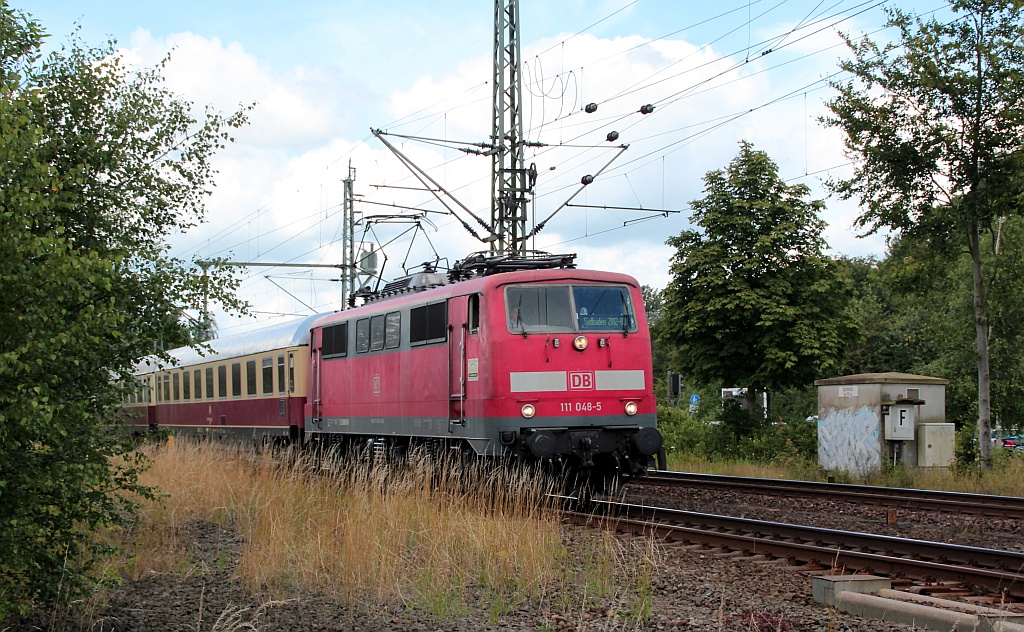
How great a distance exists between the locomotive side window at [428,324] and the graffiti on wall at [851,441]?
27.7 ft

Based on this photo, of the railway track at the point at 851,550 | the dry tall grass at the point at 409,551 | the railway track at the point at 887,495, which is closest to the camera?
the dry tall grass at the point at 409,551

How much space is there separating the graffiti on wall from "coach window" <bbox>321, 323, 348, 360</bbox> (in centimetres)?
919

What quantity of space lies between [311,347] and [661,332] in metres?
8.71

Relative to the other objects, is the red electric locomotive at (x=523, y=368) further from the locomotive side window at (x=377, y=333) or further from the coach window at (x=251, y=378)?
the coach window at (x=251, y=378)

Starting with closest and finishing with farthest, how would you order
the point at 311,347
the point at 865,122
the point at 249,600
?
the point at 249,600 < the point at 865,122 < the point at 311,347

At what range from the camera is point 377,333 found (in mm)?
16844

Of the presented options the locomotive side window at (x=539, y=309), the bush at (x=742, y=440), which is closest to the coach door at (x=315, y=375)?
the locomotive side window at (x=539, y=309)

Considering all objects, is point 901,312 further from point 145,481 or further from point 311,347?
point 145,481

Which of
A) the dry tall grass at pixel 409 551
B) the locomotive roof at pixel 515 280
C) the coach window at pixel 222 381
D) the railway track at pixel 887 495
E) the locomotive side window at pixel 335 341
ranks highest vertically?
the locomotive roof at pixel 515 280

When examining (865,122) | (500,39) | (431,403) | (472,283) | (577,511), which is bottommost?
(577,511)

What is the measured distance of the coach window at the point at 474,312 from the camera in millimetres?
13648

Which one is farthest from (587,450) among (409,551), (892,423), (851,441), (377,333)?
(851,441)

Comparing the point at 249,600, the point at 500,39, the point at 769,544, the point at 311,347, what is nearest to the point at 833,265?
the point at 500,39

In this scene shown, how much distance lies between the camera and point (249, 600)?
8023 mm
